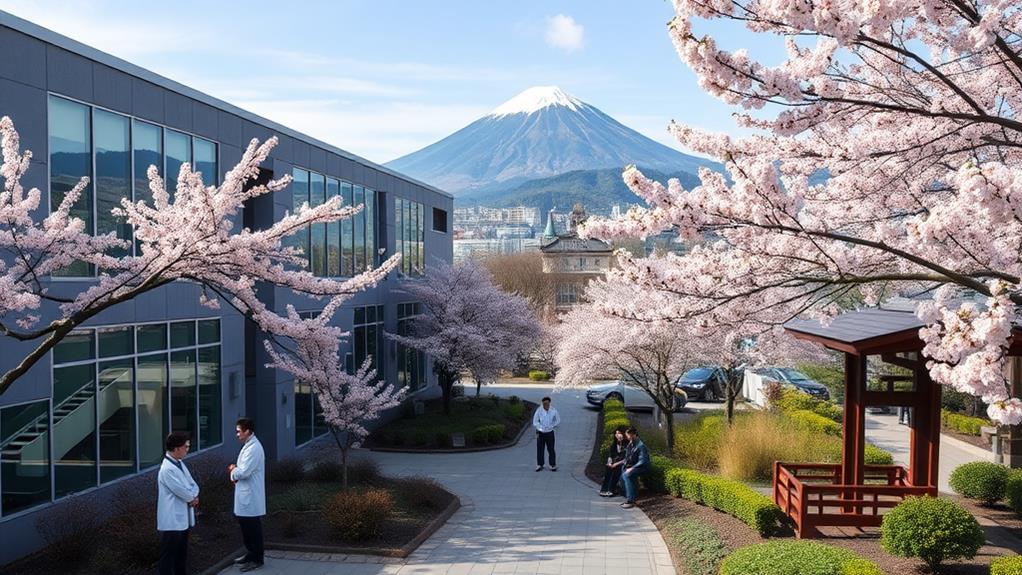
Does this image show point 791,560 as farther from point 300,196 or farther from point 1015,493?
point 300,196

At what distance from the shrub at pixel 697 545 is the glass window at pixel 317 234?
10.7 m

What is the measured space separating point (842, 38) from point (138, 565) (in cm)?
856

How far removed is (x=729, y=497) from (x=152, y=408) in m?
8.85

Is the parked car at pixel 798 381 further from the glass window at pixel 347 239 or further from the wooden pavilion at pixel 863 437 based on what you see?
the wooden pavilion at pixel 863 437

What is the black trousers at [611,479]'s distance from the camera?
14.5 m

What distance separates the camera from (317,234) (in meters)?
19.3

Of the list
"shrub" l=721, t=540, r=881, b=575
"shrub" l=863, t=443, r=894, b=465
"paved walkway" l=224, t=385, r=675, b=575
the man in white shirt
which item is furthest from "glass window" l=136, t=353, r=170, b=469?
"shrub" l=863, t=443, r=894, b=465

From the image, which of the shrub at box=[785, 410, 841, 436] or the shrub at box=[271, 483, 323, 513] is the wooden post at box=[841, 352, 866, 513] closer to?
the shrub at box=[271, 483, 323, 513]

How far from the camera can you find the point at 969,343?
5180mm

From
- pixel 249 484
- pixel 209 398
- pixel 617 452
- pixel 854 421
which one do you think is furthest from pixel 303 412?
pixel 854 421

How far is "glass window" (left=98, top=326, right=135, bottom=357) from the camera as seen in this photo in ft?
39.4

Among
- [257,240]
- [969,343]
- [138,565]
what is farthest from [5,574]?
[969,343]

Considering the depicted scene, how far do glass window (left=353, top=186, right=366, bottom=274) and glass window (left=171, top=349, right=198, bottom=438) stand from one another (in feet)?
25.8

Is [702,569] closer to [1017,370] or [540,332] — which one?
→ [1017,370]
